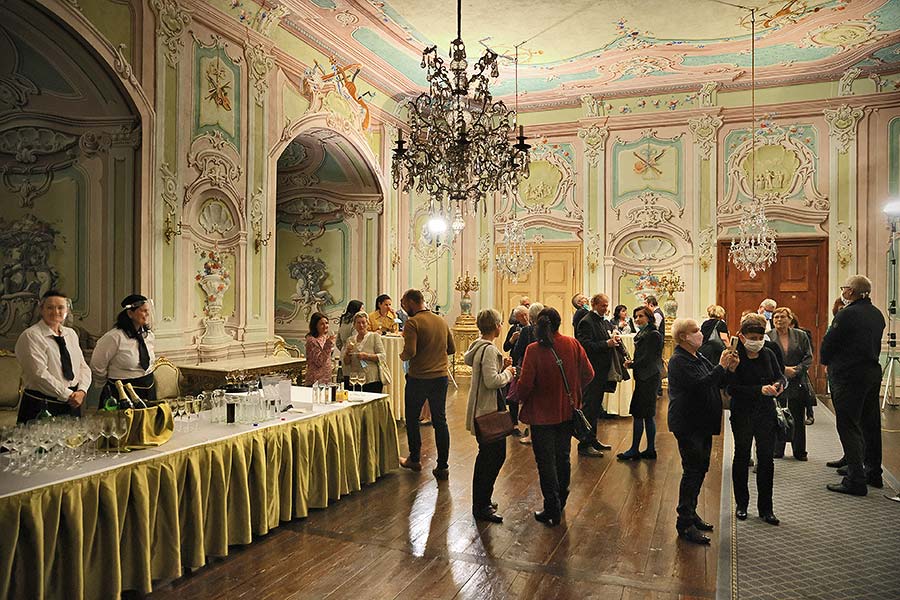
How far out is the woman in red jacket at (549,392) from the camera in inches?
151

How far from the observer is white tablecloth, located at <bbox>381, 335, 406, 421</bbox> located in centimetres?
678

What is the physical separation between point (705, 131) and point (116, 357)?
8.64 m

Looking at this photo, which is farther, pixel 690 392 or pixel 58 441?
pixel 690 392

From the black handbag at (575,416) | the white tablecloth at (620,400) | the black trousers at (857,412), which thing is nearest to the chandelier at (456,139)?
the black handbag at (575,416)

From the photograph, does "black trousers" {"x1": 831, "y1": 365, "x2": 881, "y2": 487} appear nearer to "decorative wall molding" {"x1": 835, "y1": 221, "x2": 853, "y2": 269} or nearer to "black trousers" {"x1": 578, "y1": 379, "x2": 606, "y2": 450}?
"black trousers" {"x1": 578, "y1": 379, "x2": 606, "y2": 450}

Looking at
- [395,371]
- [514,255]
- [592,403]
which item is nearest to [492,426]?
[592,403]

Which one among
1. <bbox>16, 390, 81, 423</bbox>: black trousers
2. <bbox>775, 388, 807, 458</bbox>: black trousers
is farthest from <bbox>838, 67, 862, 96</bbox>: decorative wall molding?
<bbox>16, 390, 81, 423</bbox>: black trousers

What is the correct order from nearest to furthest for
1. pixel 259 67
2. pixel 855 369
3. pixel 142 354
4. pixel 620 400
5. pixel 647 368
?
1. pixel 142 354
2. pixel 855 369
3. pixel 647 368
4. pixel 259 67
5. pixel 620 400

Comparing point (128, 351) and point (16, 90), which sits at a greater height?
point (16, 90)

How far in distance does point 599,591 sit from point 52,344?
3.32 meters

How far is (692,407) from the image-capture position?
3656 millimetres

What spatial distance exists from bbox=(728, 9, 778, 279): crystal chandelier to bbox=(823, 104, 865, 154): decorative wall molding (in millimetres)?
990

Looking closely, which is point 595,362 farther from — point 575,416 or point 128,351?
point 128,351

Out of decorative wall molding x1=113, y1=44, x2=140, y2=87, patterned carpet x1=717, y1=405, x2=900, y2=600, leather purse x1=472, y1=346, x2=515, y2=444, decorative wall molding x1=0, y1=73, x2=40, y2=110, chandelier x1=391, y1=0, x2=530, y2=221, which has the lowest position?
patterned carpet x1=717, y1=405, x2=900, y2=600
